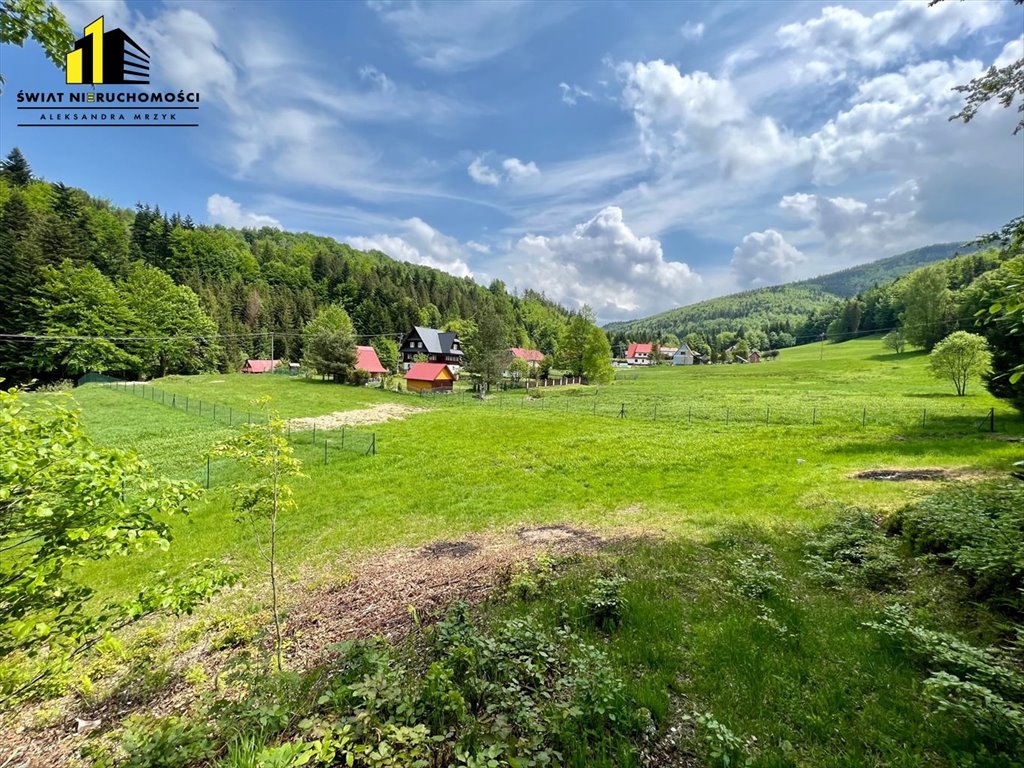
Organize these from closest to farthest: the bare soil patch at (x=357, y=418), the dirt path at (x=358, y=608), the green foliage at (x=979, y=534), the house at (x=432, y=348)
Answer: the dirt path at (x=358, y=608), the green foliage at (x=979, y=534), the bare soil patch at (x=357, y=418), the house at (x=432, y=348)

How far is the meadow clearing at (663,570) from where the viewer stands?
3.82 m

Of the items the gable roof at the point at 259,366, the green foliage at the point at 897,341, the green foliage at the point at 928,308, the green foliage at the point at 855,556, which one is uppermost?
the green foliage at the point at 928,308

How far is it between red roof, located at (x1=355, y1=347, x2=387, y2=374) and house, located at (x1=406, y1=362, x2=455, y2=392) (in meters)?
6.79

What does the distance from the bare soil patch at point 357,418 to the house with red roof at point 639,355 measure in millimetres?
99188

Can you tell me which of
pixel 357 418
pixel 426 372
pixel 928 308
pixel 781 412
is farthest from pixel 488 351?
pixel 928 308

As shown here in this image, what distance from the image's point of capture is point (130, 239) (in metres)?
79.8

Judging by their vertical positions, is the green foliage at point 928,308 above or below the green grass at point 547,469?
above

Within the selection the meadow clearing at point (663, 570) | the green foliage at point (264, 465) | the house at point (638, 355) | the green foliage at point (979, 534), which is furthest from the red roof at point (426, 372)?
the house at point (638, 355)

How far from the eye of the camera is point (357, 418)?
29.5 m

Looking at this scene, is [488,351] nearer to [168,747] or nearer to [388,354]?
[388,354]

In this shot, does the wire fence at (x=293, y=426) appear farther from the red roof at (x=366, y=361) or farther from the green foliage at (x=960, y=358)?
the green foliage at (x=960, y=358)

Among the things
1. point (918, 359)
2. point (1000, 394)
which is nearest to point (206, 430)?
point (1000, 394)

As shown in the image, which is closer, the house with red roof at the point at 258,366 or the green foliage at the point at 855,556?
the green foliage at the point at 855,556

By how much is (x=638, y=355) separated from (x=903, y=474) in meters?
115
